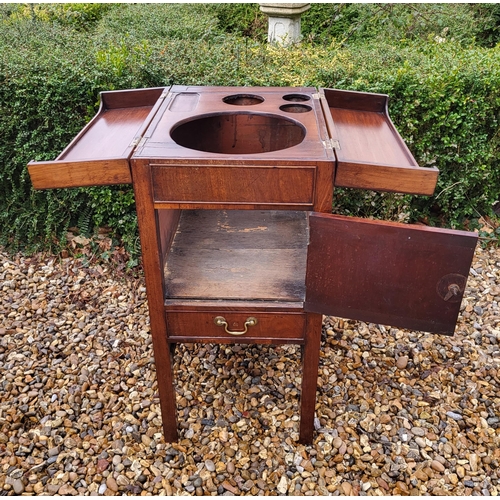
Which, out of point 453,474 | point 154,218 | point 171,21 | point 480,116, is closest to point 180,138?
point 154,218

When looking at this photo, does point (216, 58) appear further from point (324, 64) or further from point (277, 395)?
point (277, 395)

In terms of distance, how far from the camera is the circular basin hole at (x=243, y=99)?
82.9 inches

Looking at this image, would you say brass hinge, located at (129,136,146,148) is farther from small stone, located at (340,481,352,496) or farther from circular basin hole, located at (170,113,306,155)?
small stone, located at (340,481,352,496)

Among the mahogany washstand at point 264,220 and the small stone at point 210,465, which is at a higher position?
the mahogany washstand at point 264,220

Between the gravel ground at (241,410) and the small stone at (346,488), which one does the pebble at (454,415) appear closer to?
the gravel ground at (241,410)

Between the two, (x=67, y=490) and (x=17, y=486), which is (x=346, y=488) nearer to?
(x=67, y=490)

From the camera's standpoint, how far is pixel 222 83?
296 cm

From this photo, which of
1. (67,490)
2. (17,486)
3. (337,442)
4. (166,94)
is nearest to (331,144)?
(166,94)

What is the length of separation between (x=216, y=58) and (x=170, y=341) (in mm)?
2066

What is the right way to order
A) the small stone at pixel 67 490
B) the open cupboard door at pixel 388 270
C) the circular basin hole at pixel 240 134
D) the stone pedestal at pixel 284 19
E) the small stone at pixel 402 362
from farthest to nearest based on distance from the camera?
1. the stone pedestal at pixel 284 19
2. the small stone at pixel 402 362
3. the circular basin hole at pixel 240 134
4. the small stone at pixel 67 490
5. the open cupboard door at pixel 388 270

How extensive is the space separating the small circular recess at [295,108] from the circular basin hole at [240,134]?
57 mm

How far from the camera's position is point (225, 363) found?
8.30 feet

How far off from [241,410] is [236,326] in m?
Result: 0.63

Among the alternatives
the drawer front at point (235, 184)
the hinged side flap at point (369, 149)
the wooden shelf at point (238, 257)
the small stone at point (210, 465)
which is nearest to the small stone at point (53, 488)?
the small stone at point (210, 465)
